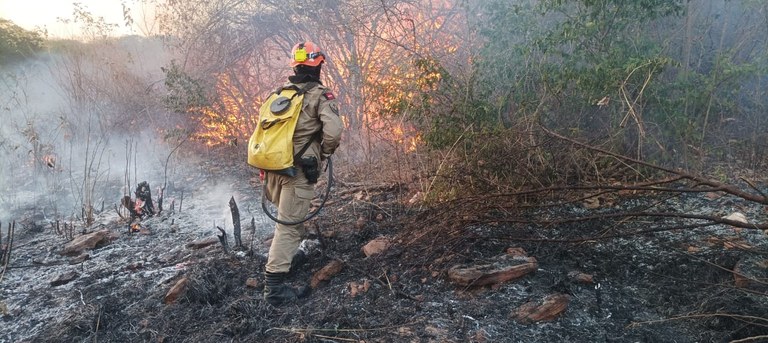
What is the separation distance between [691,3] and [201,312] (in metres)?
5.86

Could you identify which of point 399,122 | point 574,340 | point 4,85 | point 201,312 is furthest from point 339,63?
point 4,85

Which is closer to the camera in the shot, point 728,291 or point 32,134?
point 728,291

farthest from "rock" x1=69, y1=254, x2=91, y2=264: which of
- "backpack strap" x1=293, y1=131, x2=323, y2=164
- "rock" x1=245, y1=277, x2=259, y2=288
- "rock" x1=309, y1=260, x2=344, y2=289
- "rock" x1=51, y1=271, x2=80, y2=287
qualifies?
"backpack strap" x1=293, y1=131, x2=323, y2=164

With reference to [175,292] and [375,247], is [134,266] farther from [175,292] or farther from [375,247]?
[375,247]

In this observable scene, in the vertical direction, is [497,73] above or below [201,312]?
above

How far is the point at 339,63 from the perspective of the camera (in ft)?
22.6

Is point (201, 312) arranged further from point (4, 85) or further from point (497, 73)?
point (4, 85)

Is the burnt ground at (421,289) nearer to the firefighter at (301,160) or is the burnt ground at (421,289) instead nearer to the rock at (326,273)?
the rock at (326,273)

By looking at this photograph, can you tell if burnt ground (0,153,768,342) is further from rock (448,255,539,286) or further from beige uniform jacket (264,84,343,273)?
beige uniform jacket (264,84,343,273)

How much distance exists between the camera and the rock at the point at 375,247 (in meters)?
3.60

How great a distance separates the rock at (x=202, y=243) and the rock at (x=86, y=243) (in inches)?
36.5

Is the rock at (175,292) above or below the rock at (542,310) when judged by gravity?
below

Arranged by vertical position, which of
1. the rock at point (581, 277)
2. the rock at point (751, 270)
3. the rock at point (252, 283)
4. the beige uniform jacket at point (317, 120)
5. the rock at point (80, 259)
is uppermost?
the beige uniform jacket at point (317, 120)

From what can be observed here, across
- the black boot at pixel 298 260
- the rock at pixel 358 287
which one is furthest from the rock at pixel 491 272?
the black boot at pixel 298 260
